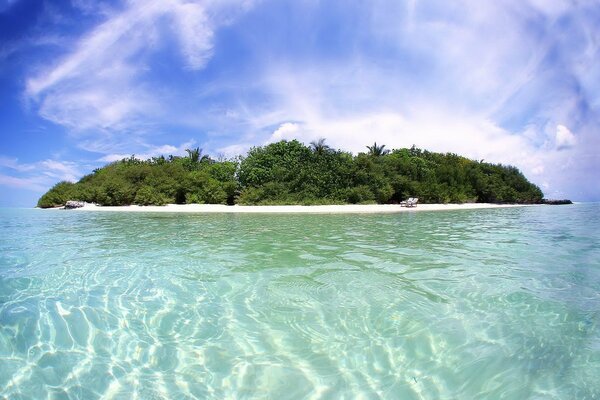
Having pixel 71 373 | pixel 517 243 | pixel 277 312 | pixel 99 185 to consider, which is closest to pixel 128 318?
pixel 71 373

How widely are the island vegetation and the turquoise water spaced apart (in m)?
26.2

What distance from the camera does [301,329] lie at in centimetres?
333

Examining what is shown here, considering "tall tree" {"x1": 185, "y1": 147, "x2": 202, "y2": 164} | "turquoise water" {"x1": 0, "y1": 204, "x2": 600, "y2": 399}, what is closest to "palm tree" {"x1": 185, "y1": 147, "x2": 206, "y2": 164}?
"tall tree" {"x1": 185, "y1": 147, "x2": 202, "y2": 164}

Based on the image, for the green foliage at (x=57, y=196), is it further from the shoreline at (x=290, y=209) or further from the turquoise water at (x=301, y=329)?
the turquoise water at (x=301, y=329)

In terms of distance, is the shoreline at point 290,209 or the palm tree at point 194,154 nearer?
the shoreline at point 290,209

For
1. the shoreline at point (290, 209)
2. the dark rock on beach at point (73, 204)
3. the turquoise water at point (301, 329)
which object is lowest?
the turquoise water at point (301, 329)

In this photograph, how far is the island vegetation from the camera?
3291cm

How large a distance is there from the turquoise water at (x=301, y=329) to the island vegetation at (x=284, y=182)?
86.0 feet

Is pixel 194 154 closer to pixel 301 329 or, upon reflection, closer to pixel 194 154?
pixel 194 154

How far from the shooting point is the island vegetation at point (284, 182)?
32906 millimetres

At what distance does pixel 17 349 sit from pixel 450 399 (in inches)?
156

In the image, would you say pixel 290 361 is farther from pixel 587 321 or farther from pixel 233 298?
pixel 587 321

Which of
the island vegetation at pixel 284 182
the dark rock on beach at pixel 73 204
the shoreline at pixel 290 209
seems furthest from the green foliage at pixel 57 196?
the shoreline at pixel 290 209

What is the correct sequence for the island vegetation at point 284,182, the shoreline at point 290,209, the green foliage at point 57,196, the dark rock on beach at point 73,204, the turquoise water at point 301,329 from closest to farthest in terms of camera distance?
the turquoise water at point 301,329 → the shoreline at point 290,209 → the island vegetation at point 284,182 → the dark rock on beach at point 73,204 → the green foliage at point 57,196
